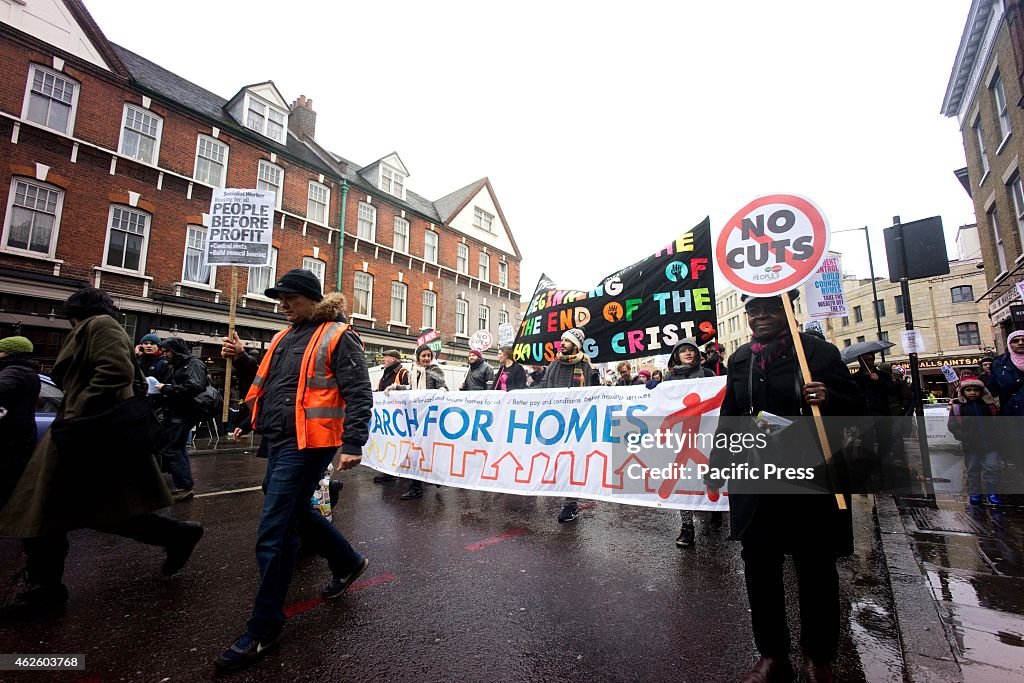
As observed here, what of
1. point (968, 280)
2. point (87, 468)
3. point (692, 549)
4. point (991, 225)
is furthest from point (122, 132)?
point (968, 280)

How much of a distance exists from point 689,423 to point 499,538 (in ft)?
6.62

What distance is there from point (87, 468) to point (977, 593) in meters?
5.55

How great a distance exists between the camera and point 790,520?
7.20 feet

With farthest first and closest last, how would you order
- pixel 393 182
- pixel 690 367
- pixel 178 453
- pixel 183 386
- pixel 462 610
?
pixel 393 182 → pixel 178 453 → pixel 183 386 → pixel 690 367 → pixel 462 610

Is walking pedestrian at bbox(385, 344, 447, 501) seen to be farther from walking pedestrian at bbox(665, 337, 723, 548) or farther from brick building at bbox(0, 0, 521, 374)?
brick building at bbox(0, 0, 521, 374)

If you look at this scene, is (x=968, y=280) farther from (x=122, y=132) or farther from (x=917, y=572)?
(x=122, y=132)

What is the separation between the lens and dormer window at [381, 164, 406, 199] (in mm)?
23417

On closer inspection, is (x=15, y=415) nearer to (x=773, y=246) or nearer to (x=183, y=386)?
(x=183, y=386)

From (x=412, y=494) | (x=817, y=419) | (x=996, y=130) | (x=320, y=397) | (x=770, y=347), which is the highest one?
(x=996, y=130)

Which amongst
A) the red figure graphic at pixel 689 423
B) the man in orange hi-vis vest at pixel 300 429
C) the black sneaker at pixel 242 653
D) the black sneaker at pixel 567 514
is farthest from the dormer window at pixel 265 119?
the black sneaker at pixel 242 653

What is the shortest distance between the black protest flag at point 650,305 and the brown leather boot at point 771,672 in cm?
344

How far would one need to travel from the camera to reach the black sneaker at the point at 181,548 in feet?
10.8

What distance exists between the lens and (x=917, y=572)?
10.7 ft

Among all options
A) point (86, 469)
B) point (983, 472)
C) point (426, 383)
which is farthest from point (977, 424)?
point (86, 469)
